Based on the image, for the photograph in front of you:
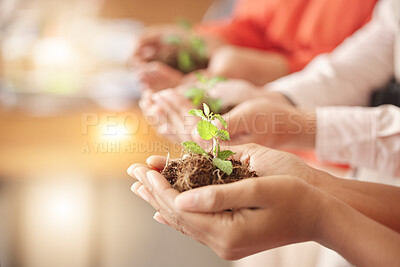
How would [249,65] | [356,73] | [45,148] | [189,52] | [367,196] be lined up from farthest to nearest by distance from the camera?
[45,148] → [189,52] → [249,65] → [356,73] → [367,196]

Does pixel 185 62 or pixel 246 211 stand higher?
pixel 185 62

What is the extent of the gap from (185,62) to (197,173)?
0.97 m

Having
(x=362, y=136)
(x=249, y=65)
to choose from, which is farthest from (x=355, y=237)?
(x=249, y=65)

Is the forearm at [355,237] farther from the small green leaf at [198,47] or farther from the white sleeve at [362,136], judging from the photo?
the small green leaf at [198,47]

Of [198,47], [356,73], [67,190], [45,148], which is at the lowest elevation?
[67,190]

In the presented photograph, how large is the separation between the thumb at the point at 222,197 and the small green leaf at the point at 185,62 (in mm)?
1078

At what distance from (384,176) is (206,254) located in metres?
1.42

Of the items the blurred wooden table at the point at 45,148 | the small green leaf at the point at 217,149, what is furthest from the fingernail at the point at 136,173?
the blurred wooden table at the point at 45,148

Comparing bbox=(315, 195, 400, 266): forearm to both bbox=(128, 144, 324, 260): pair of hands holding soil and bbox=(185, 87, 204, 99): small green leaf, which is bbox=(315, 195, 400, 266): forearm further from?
bbox=(185, 87, 204, 99): small green leaf

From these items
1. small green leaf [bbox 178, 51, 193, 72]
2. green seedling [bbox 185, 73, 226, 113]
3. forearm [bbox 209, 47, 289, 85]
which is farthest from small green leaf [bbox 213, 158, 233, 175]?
small green leaf [bbox 178, 51, 193, 72]

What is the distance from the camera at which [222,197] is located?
1.75 ft

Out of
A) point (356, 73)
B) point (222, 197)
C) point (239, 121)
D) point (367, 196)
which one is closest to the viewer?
point (222, 197)

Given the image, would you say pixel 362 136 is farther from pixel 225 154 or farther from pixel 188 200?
pixel 188 200

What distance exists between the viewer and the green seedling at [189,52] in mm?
1576
